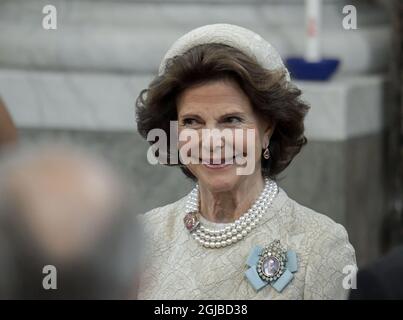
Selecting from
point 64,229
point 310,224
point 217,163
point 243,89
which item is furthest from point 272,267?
point 64,229

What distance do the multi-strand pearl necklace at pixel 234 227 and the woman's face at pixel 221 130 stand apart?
5 cm

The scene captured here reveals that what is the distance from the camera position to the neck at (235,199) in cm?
249

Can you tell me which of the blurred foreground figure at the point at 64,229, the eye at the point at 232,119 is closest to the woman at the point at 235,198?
the eye at the point at 232,119

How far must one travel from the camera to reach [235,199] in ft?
8.20

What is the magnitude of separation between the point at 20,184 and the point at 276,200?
4.15ft

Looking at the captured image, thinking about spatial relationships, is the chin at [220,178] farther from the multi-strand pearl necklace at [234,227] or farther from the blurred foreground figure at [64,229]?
the blurred foreground figure at [64,229]

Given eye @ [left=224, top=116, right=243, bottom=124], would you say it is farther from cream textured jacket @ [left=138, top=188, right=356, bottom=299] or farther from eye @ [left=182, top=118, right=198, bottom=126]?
cream textured jacket @ [left=138, top=188, right=356, bottom=299]

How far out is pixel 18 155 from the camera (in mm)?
1322

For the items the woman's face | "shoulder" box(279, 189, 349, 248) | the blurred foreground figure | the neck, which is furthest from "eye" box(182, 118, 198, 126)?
the blurred foreground figure

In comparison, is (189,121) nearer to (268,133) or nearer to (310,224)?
(268,133)

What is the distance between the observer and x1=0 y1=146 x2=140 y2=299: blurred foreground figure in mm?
1253
